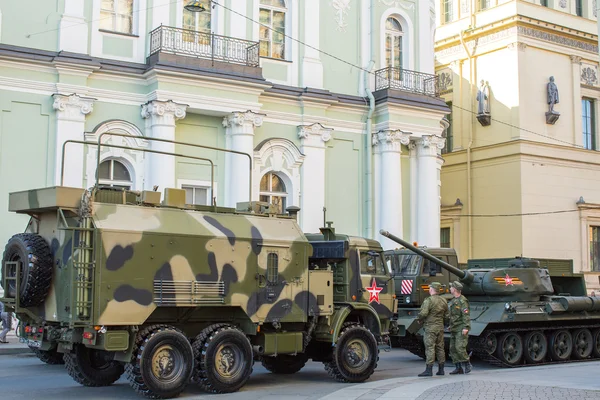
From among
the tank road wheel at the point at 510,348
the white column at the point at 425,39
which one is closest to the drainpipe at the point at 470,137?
the white column at the point at 425,39

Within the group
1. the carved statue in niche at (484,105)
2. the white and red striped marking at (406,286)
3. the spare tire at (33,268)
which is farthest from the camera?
the carved statue in niche at (484,105)

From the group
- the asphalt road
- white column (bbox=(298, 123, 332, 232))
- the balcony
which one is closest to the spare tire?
the asphalt road

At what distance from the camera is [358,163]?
27844 millimetres

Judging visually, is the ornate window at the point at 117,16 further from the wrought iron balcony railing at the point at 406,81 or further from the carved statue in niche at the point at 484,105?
the carved statue in niche at the point at 484,105

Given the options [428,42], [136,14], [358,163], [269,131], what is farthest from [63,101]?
[428,42]

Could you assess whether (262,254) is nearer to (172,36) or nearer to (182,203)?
(182,203)

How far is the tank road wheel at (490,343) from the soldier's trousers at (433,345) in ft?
10.0

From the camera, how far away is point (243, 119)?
2448 cm

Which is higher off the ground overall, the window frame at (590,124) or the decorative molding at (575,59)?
the decorative molding at (575,59)

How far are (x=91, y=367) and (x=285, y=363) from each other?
12.5 feet

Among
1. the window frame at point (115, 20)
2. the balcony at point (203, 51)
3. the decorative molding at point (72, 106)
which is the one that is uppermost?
the window frame at point (115, 20)

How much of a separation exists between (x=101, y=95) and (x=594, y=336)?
1416 cm

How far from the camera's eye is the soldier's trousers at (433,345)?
15.2 m

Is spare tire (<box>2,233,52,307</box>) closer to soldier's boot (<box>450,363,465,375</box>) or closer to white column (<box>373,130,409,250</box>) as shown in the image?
soldier's boot (<box>450,363,465,375</box>)
